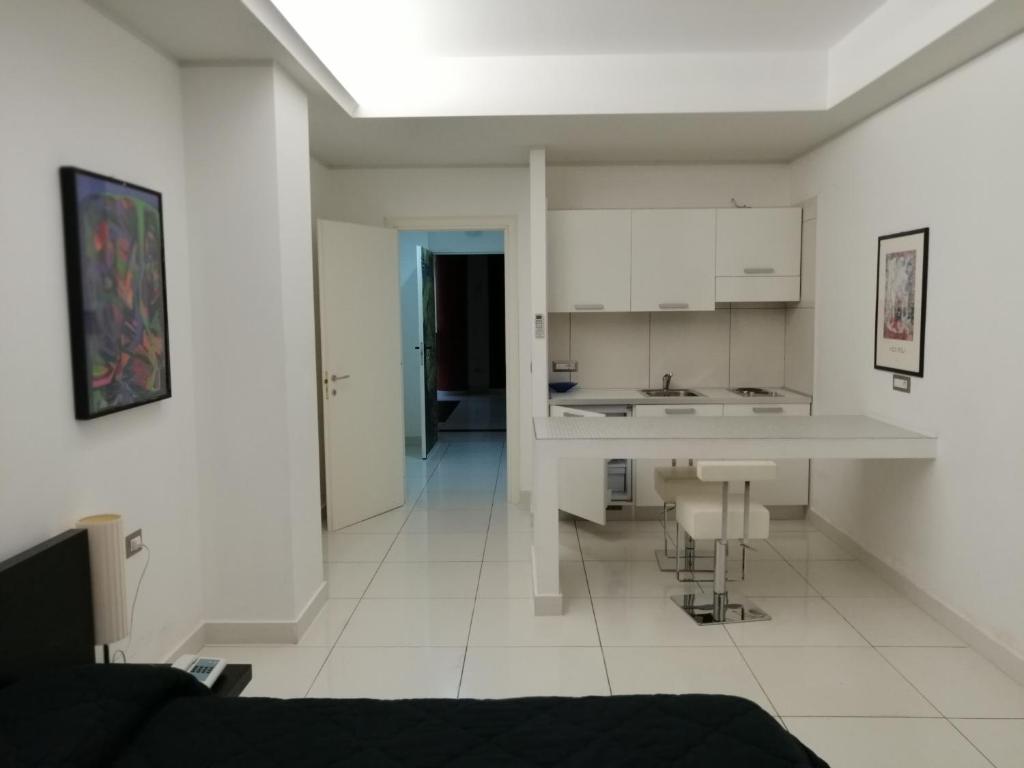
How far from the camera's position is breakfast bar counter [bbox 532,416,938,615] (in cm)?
368

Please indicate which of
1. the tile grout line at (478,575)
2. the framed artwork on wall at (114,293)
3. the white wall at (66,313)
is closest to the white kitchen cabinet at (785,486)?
the tile grout line at (478,575)

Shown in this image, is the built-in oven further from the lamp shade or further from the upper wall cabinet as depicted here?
the lamp shade

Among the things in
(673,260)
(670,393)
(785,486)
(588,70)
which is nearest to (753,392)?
(670,393)

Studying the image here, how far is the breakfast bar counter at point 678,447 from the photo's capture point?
12.1 feet

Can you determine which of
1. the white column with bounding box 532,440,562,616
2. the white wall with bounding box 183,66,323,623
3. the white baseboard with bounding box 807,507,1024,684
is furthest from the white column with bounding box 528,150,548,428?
the white baseboard with bounding box 807,507,1024,684

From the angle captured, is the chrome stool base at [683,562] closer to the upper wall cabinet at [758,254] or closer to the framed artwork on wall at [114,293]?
the upper wall cabinet at [758,254]

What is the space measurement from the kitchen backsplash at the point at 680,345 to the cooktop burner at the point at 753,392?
0.12 meters

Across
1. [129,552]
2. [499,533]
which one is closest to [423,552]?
[499,533]

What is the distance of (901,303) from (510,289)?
8.85ft

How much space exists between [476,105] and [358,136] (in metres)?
0.86

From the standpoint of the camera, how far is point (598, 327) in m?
5.77

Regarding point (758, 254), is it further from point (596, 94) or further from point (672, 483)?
point (672, 483)

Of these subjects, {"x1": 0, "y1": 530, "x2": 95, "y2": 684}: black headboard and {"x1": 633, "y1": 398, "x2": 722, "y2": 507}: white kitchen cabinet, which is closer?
{"x1": 0, "y1": 530, "x2": 95, "y2": 684}: black headboard

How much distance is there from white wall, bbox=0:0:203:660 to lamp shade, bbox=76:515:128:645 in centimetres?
14
